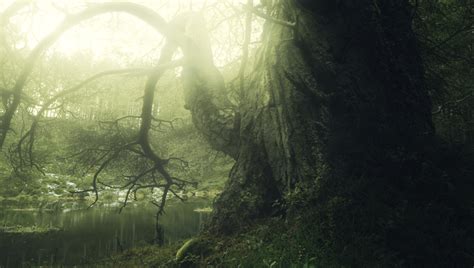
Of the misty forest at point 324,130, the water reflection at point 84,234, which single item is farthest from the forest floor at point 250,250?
the water reflection at point 84,234

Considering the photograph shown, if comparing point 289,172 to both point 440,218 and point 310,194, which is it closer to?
point 310,194

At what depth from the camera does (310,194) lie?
518 centimetres

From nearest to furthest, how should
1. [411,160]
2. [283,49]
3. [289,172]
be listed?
[411,160]
[289,172]
[283,49]

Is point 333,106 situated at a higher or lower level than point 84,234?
higher

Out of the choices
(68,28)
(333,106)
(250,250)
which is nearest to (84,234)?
(68,28)

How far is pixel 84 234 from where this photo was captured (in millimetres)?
13781

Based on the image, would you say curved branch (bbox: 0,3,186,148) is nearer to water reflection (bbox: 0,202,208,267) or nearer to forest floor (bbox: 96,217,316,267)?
forest floor (bbox: 96,217,316,267)

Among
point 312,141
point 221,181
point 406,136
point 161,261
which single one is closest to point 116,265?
point 161,261

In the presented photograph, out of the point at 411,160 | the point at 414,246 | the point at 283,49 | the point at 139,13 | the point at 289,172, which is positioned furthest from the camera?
the point at 139,13

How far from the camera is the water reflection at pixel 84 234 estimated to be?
34.8 feet

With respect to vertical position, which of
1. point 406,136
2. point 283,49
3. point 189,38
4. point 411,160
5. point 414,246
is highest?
point 189,38

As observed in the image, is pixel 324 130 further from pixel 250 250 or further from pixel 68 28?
pixel 68 28

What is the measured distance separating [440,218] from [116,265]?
644 centimetres

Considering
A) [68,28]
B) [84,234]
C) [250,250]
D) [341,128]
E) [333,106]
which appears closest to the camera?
[250,250]
